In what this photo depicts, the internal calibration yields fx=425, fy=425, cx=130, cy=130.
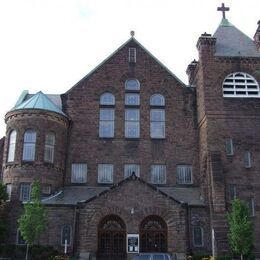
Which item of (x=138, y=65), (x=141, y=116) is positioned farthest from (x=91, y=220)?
(x=138, y=65)

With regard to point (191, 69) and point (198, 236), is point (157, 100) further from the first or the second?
point (198, 236)

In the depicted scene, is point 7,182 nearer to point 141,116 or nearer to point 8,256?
point 8,256

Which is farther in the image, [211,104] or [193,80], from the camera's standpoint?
[193,80]

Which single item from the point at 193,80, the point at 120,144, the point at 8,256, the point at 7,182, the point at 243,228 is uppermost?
the point at 193,80

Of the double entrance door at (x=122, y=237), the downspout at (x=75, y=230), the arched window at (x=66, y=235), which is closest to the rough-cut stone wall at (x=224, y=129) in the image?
the double entrance door at (x=122, y=237)

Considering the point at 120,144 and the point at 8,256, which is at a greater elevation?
the point at 120,144

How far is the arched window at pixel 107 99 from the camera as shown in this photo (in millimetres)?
39469

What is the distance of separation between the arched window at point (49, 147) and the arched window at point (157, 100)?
31.9 feet

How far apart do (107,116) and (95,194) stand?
7.75 m

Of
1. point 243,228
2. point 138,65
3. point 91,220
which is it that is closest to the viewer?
point 243,228

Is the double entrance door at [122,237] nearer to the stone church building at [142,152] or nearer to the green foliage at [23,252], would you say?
the stone church building at [142,152]

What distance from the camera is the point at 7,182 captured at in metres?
34.9

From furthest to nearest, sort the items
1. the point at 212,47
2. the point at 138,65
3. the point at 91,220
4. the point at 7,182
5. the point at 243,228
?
the point at 138,65, the point at 212,47, the point at 7,182, the point at 91,220, the point at 243,228

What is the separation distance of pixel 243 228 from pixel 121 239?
8995 mm
